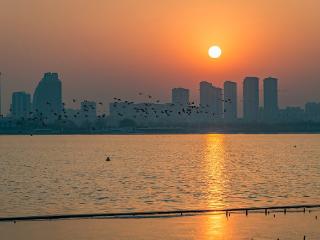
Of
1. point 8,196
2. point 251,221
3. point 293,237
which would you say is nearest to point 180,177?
point 8,196

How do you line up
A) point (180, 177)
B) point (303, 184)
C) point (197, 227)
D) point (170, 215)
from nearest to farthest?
point (197, 227), point (170, 215), point (303, 184), point (180, 177)

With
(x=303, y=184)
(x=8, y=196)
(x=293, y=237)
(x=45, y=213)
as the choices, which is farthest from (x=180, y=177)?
(x=293, y=237)

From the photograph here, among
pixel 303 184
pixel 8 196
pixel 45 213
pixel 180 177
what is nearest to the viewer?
pixel 45 213

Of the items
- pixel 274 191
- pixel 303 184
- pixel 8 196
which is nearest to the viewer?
pixel 8 196

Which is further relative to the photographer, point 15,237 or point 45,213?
point 45,213

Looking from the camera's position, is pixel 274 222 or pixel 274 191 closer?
pixel 274 222

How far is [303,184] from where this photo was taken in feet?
250

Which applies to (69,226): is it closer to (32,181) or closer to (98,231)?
(98,231)

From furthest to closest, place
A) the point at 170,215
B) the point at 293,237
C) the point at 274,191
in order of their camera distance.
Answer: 1. the point at 274,191
2. the point at 170,215
3. the point at 293,237

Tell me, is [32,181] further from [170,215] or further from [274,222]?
[274,222]

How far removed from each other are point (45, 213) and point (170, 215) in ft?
30.1

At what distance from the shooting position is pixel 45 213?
49.8 meters

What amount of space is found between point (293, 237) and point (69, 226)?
1224 cm

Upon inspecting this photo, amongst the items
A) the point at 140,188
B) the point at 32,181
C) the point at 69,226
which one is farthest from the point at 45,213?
the point at 32,181
